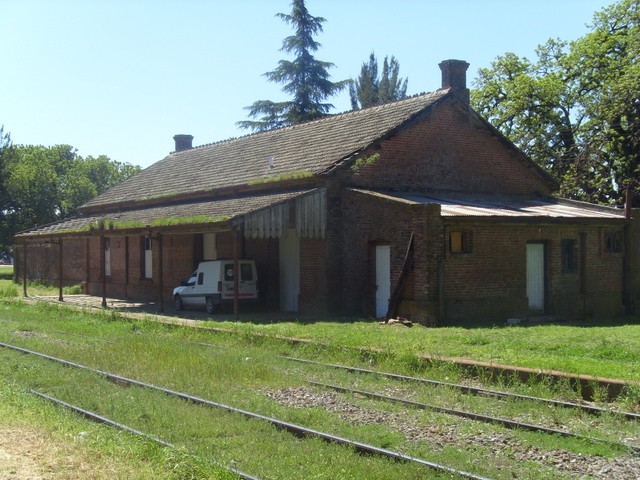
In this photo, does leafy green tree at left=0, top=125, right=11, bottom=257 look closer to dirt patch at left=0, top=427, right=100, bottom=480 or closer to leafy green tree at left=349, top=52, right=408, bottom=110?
leafy green tree at left=349, top=52, right=408, bottom=110

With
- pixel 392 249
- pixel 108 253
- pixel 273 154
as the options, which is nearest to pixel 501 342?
pixel 392 249

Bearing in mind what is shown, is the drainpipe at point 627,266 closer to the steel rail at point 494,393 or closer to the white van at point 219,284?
the white van at point 219,284

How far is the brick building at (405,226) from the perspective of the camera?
62.8 ft

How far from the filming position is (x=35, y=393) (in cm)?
1065

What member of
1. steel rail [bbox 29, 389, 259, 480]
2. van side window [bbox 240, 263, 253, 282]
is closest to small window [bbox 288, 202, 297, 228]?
van side window [bbox 240, 263, 253, 282]

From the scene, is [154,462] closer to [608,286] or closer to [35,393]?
[35,393]

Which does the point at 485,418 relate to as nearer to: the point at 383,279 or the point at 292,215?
the point at 383,279

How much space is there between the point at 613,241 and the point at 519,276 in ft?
14.3

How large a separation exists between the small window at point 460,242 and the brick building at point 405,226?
32 millimetres

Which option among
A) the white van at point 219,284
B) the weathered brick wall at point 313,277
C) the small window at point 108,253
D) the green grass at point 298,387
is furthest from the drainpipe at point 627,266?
the small window at point 108,253

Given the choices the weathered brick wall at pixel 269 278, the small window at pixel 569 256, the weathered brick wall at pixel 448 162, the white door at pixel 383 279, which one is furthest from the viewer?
the weathered brick wall at pixel 269 278

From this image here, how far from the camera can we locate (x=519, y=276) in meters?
20.3

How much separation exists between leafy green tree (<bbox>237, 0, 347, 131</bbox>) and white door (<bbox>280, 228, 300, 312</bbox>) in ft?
81.8

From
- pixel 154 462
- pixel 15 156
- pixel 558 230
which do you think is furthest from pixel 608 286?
pixel 15 156
